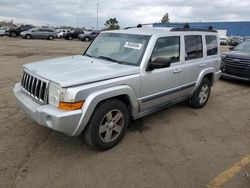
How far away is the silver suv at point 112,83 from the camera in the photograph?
331cm

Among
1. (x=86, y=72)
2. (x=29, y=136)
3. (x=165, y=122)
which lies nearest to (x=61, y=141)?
(x=29, y=136)

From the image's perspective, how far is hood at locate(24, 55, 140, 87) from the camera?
3.38 metres

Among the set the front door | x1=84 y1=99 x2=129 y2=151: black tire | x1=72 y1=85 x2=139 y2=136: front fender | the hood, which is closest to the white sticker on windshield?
the front door

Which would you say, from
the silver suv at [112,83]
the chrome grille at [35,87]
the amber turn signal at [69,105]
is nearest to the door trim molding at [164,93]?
the silver suv at [112,83]

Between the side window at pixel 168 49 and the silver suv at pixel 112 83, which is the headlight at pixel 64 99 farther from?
the side window at pixel 168 49

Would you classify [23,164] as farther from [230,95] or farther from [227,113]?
[230,95]

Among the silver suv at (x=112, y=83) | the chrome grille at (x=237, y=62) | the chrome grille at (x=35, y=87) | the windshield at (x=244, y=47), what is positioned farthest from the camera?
the windshield at (x=244, y=47)

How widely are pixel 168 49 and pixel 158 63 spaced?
69cm

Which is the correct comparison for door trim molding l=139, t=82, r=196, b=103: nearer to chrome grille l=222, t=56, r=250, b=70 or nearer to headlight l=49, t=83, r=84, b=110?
headlight l=49, t=83, r=84, b=110

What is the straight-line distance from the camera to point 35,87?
145 inches

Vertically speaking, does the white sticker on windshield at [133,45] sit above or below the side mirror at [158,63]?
above

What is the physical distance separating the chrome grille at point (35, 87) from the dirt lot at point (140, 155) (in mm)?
816

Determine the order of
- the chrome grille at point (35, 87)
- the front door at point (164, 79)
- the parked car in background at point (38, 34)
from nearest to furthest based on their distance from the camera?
the chrome grille at point (35, 87) < the front door at point (164, 79) < the parked car in background at point (38, 34)

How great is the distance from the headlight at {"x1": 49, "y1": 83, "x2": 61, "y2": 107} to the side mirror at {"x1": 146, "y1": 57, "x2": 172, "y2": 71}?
155 cm
